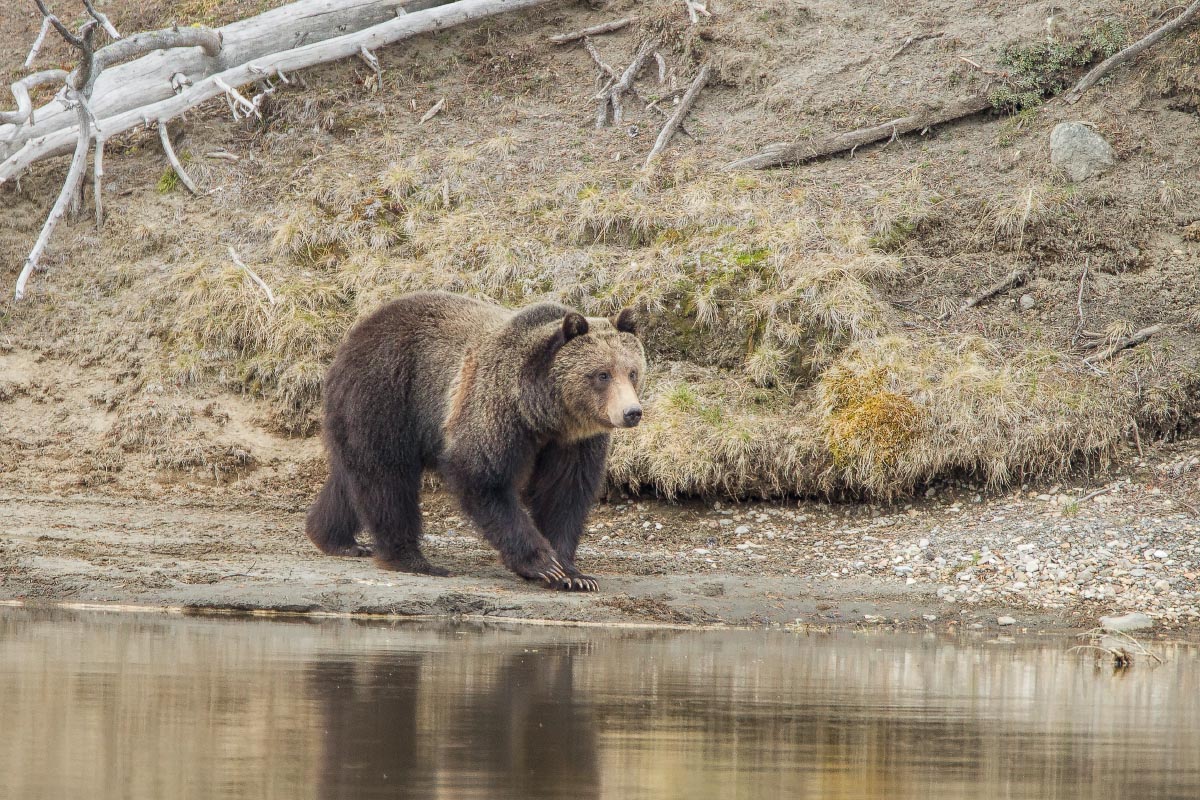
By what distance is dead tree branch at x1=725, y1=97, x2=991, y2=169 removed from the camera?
16297mm

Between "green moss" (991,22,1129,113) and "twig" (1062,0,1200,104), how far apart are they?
0.75 feet

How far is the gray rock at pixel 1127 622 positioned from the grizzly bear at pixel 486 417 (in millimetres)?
3442

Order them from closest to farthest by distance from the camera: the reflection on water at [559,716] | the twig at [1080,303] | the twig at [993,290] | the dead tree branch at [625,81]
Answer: the reflection on water at [559,716]
the twig at [1080,303]
the twig at [993,290]
the dead tree branch at [625,81]

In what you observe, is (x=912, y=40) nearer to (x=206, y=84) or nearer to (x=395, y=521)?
(x=206, y=84)

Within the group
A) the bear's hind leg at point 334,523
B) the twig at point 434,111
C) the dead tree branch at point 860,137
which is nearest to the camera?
the bear's hind leg at point 334,523

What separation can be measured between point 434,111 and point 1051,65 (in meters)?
7.98

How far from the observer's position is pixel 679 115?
17.3 m

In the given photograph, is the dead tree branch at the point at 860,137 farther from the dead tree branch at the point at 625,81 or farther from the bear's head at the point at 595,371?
the bear's head at the point at 595,371

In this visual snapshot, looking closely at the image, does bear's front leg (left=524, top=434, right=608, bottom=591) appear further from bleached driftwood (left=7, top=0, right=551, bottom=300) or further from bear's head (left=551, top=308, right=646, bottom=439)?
bleached driftwood (left=7, top=0, right=551, bottom=300)

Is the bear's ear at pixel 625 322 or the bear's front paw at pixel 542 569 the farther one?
the bear's ear at pixel 625 322

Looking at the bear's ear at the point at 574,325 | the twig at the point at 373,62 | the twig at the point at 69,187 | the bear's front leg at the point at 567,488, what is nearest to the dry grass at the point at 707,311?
the twig at the point at 69,187

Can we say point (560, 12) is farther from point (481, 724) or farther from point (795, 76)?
point (481, 724)

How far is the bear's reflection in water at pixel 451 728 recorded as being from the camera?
179 inches

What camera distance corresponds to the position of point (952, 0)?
730 inches
